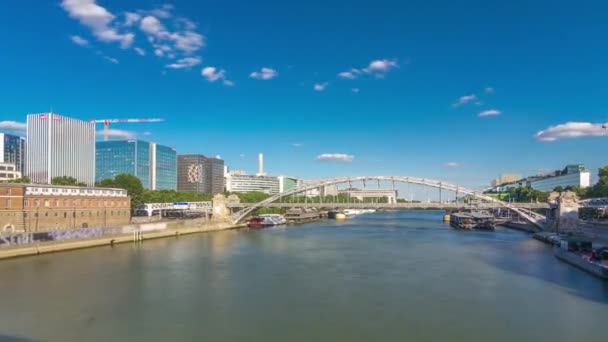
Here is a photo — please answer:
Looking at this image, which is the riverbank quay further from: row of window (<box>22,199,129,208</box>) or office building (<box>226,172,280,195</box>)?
office building (<box>226,172,280,195</box>)

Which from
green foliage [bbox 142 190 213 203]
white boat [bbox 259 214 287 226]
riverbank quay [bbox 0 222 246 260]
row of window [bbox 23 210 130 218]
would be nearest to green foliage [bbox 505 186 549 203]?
white boat [bbox 259 214 287 226]

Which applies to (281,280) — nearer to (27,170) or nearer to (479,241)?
(479,241)

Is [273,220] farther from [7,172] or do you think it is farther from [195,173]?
[195,173]

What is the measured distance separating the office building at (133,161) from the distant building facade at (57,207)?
5511 cm

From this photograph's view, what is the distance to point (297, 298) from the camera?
1652 cm

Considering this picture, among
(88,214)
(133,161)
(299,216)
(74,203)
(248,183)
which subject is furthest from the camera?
(248,183)

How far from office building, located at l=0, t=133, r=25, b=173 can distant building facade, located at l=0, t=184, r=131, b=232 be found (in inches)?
2794

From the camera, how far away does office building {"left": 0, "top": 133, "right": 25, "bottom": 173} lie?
314 feet

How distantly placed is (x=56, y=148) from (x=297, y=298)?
282 ft

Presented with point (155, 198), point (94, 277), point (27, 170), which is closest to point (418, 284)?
point (94, 277)

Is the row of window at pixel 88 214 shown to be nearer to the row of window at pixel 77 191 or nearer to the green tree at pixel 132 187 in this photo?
Result: the row of window at pixel 77 191

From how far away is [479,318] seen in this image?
14297 mm

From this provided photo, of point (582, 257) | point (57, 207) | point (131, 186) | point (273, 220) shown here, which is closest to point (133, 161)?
point (273, 220)

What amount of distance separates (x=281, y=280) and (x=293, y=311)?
5128 millimetres
